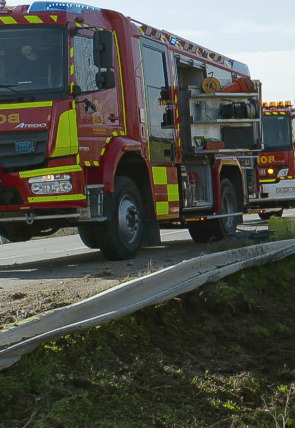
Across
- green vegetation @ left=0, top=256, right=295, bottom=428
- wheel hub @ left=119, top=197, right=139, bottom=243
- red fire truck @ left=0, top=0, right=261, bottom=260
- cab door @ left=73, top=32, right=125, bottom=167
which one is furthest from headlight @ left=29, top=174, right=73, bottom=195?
green vegetation @ left=0, top=256, right=295, bottom=428

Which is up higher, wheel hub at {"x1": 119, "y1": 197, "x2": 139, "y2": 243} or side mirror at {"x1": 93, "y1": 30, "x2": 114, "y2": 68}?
side mirror at {"x1": 93, "y1": 30, "x2": 114, "y2": 68}

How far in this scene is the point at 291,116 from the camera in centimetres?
2561

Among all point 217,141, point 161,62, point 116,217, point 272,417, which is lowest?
point 272,417

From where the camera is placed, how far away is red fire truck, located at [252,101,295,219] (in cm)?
2506

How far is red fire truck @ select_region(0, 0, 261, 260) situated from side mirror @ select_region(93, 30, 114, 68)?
0.01 m

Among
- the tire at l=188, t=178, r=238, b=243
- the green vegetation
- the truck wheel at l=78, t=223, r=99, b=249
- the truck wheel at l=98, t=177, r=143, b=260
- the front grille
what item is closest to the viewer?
the green vegetation

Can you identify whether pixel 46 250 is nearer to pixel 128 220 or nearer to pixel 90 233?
pixel 90 233

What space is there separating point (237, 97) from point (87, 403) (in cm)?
1255

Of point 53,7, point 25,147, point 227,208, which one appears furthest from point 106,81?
point 227,208

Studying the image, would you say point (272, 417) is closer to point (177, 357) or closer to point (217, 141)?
point (177, 357)

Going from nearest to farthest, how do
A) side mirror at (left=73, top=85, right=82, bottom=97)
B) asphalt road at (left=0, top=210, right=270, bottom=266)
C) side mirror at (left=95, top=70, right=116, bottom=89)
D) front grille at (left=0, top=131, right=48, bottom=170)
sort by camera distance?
front grille at (left=0, top=131, right=48, bottom=170) → side mirror at (left=73, top=85, right=82, bottom=97) → side mirror at (left=95, top=70, right=116, bottom=89) → asphalt road at (left=0, top=210, right=270, bottom=266)

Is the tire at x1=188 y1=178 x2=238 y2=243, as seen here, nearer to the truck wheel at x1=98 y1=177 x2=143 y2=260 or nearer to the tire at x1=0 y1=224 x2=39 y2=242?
the truck wheel at x1=98 y1=177 x2=143 y2=260

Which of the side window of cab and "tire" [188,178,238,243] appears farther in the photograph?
"tire" [188,178,238,243]

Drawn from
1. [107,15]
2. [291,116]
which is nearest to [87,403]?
[107,15]
